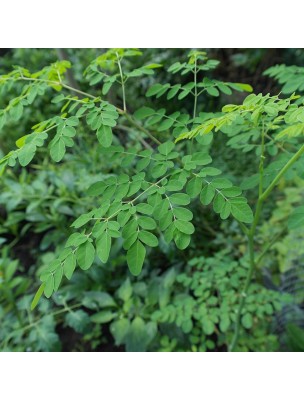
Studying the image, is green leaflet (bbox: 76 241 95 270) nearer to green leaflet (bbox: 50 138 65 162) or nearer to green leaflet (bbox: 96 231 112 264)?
green leaflet (bbox: 96 231 112 264)

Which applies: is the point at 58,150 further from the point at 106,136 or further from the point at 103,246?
the point at 103,246

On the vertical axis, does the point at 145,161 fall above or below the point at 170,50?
above

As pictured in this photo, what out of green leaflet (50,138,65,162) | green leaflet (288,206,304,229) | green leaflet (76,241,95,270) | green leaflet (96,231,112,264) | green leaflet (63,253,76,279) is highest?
green leaflet (50,138,65,162)

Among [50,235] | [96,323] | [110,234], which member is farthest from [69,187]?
[110,234]

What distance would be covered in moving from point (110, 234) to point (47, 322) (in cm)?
133

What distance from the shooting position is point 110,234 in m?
0.96

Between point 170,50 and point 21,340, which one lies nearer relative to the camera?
point 21,340

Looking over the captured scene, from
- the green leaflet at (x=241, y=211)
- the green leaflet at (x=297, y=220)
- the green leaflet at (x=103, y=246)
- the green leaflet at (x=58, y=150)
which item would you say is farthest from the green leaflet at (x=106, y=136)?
the green leaflet at (x=297, y=220)

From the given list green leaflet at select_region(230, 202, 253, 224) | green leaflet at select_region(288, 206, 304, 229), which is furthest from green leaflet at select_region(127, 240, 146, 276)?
green leaflet at select_region(288, 206, 304, 229)

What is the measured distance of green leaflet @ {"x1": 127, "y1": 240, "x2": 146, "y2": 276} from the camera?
3.12 ft

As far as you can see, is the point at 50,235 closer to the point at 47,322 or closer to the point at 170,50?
the point at 47,322

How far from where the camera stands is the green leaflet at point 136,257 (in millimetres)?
951

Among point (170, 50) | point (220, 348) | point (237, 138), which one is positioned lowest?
point (220, 348)

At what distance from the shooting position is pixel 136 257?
3.15ft
